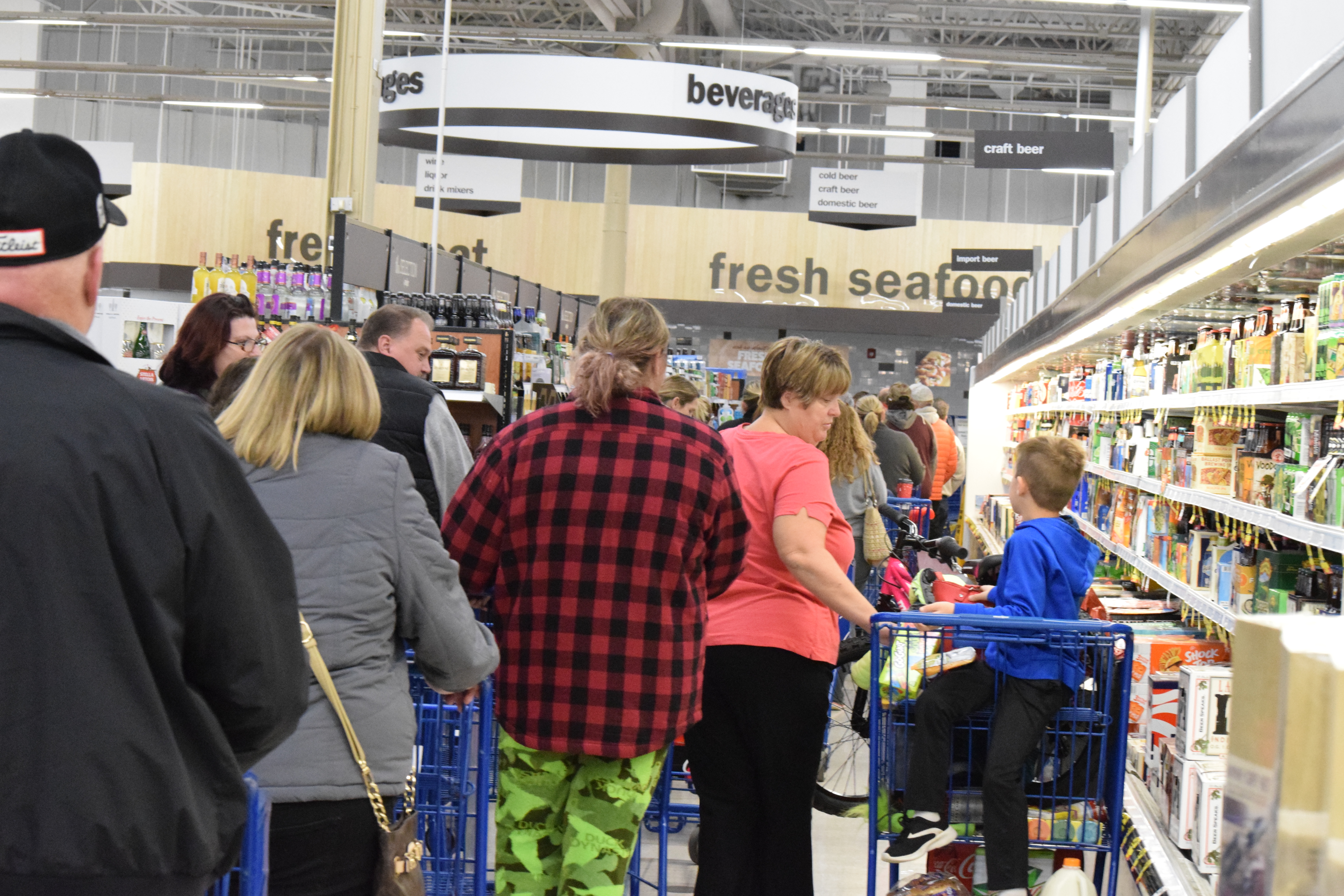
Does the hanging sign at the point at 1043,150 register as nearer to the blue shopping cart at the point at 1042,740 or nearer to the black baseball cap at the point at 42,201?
the blue shopping cart at the point at 1042,740

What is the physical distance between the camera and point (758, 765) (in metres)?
3.15

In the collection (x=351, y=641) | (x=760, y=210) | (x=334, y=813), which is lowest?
(x=334, y=813)

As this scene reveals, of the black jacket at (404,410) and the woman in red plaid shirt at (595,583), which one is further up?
the black jacket at (404,410)

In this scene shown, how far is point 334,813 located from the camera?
7.37 ft

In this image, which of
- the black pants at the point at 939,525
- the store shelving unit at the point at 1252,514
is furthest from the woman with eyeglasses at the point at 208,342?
the black pants at the point at 939,525

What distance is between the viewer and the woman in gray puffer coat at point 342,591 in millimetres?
2223

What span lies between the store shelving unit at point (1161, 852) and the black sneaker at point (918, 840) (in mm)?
651

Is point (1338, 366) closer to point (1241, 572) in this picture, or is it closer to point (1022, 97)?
point (1241, 572)

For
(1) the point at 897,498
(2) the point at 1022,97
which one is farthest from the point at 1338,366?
(2) the point at 1022,97

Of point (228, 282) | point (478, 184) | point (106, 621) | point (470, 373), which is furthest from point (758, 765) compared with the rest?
point (478, 184)

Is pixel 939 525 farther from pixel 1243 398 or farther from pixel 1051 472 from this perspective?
pixel 1051 472

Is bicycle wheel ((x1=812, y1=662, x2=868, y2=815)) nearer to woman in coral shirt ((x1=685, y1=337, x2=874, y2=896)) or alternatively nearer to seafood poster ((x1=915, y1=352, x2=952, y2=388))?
woman in coral shirt ((x1=685, y1=337, x2=874, y2=896))

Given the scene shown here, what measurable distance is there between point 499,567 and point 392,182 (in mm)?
20856

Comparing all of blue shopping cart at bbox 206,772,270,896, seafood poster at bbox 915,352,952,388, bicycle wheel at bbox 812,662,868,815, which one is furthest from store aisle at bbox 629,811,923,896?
seafood poster at bbox 915,352,952,388
